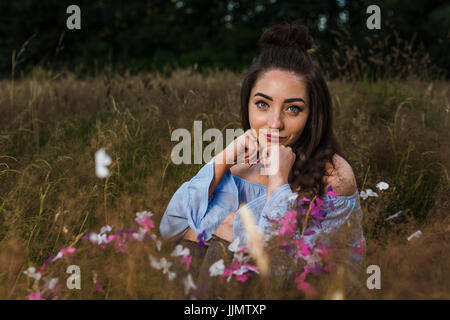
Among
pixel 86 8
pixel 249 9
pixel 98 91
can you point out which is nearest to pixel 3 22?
pixel 86 8

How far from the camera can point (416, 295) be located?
128 cm

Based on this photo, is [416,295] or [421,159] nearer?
[416,295]

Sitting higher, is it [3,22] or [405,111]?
[3,22]

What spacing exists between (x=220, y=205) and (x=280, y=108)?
0.51 m

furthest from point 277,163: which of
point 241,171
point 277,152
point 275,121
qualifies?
point 241,171

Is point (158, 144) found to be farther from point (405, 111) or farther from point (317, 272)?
point (405, 111)

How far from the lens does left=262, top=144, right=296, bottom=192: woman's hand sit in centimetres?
176

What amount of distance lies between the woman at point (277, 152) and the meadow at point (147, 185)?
0.49 ft

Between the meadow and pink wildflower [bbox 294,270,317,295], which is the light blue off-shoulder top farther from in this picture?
pink wildflower [bbox 294,270,317,295]

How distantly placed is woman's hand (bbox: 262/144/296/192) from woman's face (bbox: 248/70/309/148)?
0.07 metres

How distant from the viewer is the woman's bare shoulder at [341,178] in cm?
179

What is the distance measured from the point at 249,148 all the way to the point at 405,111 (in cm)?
211

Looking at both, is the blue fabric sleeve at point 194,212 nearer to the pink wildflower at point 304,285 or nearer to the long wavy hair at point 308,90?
the long wavy hair at point 308,90

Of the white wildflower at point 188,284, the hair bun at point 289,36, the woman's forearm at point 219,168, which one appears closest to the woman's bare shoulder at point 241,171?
the woman's forearm at point 219,168
